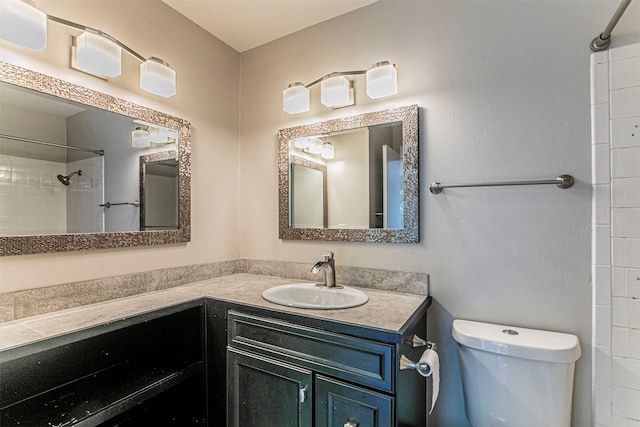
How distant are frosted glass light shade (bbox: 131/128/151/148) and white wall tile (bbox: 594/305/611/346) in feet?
6.88

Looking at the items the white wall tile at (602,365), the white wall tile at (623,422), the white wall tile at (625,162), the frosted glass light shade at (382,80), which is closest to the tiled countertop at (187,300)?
the white wall tile at (602,365)

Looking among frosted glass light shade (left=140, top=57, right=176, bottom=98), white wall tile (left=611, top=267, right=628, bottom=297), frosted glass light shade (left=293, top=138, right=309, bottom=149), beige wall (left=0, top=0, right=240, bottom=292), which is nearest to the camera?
white wall tile (left=611, top=267, right=628, bottom=297)

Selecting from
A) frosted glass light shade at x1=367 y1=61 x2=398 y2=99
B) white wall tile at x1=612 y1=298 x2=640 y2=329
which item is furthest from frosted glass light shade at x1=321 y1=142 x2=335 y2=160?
white wall tile at x1=612 y1=298 x2=640 y2=329

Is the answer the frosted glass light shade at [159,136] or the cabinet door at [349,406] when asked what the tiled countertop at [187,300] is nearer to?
the cabinet door at [349,406]

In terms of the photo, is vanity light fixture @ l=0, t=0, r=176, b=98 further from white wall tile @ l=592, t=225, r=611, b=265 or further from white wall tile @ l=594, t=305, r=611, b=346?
white wall tile @ l=594, t=305, r=611, b=346

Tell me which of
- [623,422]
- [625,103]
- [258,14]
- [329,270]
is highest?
[258,14]

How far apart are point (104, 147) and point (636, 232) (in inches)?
85.1

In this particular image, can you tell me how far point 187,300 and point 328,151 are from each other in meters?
1.06

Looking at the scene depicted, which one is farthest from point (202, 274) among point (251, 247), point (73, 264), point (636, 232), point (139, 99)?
point (636, 232)

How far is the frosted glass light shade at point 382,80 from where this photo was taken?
4.83ft

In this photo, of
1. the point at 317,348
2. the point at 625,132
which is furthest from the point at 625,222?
the point at 317,348

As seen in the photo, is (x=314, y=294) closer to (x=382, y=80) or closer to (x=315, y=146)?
(x=315, y=146)

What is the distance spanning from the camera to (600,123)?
1135 millimetres

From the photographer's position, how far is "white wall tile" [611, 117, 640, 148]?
108cm
